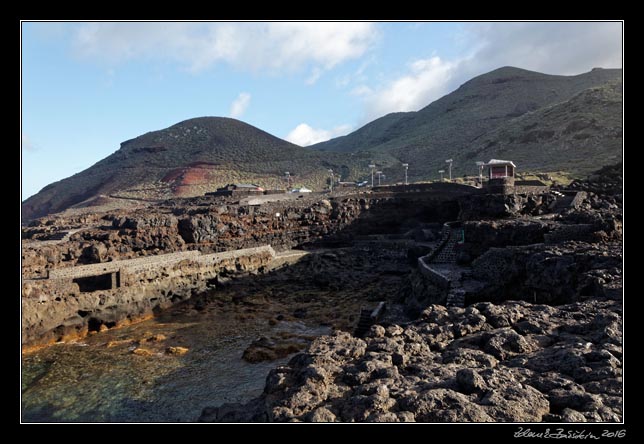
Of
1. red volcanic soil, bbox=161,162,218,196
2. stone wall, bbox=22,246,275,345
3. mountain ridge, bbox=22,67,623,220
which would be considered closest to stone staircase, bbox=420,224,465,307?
stone wall, bbox=22,246,275,345

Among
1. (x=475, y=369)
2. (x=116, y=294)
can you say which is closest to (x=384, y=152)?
(x=116, y=294)

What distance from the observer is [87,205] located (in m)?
66.8

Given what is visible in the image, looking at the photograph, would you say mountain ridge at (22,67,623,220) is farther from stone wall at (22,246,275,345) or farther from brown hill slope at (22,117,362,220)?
stone wall at (22,246,275,345)

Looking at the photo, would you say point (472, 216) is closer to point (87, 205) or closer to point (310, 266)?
point (310, 266)

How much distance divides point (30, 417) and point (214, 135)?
8837 cm

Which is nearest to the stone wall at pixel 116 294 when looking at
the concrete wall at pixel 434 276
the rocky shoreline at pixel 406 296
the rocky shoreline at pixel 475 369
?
the rocky shoreline at pixel 406 296

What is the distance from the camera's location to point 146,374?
17.0 metres

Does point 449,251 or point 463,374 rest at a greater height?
point 449,251

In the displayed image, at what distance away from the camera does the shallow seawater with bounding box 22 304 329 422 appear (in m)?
14.3

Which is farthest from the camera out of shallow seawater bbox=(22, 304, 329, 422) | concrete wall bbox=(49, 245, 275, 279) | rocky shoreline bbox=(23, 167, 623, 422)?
concrete wall bbox=(49, 245, 275, 279)

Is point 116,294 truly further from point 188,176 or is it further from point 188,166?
point 188,166

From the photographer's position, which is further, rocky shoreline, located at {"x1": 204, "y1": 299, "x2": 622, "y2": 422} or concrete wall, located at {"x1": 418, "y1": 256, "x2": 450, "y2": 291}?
concrete wall, located at {"x1": 418, "y1": 256, "x2": 450, "y2": 291}

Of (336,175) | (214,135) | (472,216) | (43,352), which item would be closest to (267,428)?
(43,352)

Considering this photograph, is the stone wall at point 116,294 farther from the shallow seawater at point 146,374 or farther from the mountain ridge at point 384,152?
the mountain ridge at point 384,152
